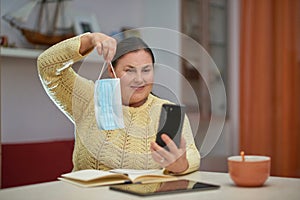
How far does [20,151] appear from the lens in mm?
2527

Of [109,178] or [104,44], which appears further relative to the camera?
[104,44]

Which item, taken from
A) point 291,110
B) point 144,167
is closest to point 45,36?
point 291,110

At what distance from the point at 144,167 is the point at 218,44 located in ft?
6.53

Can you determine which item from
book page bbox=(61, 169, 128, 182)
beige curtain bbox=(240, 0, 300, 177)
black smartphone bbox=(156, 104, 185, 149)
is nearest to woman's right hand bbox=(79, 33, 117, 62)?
black smartphone bbox=(156, 104, 185, 149)

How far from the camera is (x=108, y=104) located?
1.24 m

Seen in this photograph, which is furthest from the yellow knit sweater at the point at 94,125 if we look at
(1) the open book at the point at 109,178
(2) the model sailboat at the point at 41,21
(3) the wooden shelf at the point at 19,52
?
(2) the model sailboat at the point at 41,21

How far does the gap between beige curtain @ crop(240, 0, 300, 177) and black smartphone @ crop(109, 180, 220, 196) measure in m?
1.82

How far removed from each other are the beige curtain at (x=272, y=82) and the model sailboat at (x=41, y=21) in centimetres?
103

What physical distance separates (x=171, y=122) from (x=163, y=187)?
0.63ft

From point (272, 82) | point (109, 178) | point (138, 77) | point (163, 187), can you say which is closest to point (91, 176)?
point (109, 178)

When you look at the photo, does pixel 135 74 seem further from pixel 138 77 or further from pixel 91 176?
pixel 91 176

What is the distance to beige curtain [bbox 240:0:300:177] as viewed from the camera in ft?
9.14

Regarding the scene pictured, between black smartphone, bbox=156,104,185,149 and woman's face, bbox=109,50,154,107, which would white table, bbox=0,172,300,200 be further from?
woman's face, bbox=109,50,154,107

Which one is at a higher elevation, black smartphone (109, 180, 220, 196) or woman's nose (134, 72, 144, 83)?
woman's nose (134, 72, 144, 83)
